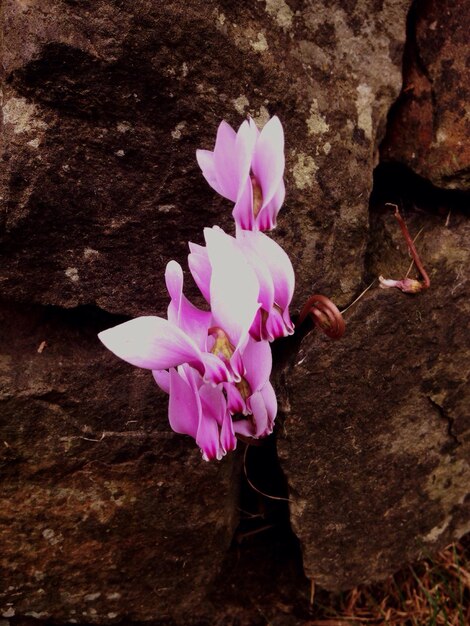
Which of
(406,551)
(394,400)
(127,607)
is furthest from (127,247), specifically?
(406,551)

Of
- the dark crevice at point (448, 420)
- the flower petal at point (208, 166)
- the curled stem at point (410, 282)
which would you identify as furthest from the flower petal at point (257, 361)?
the dark crevice at point (448, 420)

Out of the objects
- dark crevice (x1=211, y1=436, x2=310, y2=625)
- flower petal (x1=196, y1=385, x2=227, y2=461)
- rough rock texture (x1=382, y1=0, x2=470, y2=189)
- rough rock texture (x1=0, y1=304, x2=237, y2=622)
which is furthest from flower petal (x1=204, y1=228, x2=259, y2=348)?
dark crevice (x1=211, y1=436, x2=310, y2=625)

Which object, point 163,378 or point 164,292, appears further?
point 164,292

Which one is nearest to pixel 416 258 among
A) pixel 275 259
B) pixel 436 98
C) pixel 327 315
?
pixel 436 98

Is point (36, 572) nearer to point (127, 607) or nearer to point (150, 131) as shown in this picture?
point (127, 607)

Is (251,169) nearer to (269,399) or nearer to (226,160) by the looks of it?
(226,160)

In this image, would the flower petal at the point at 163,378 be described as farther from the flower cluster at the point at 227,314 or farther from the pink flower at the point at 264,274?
the pink flower at the point at 264,274
